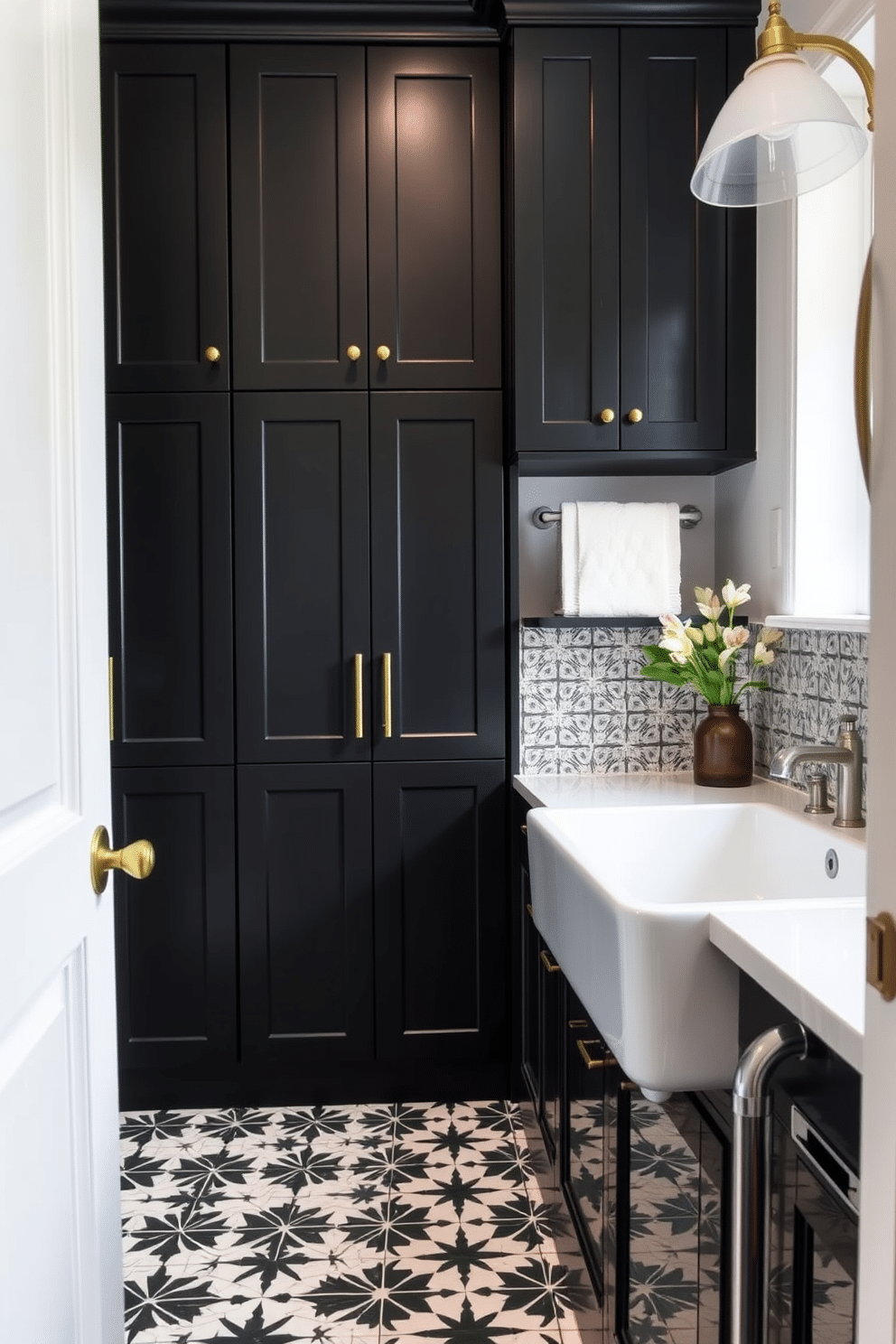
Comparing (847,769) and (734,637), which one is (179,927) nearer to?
(734,637)

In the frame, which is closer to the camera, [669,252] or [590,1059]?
[590,1059]

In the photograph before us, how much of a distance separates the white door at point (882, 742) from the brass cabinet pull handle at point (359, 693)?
2.02 m

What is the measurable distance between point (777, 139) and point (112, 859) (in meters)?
1.23

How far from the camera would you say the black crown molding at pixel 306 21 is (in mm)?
A: 2492

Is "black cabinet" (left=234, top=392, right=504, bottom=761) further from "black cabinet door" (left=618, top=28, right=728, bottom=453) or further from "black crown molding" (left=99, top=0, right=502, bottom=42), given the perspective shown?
"black crown molding" (left=99, top=0, right=502, bottom=42)

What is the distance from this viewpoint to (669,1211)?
1.25 metres

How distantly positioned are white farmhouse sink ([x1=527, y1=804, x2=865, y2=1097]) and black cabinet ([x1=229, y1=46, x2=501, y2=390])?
1.21 metres

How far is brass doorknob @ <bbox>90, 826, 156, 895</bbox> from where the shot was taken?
1.10 m

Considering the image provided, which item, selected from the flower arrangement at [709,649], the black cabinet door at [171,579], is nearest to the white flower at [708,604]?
the flower arrangement at [709,649]

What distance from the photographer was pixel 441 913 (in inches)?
105

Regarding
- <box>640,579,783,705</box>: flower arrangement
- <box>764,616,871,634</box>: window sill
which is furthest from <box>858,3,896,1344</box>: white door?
<box>640,579,783,705</box>: flower arrangement

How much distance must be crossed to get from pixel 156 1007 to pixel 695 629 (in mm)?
1625

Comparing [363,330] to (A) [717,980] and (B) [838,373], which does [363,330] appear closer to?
(B) [838,373]

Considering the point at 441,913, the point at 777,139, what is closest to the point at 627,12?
the point at 777,139
